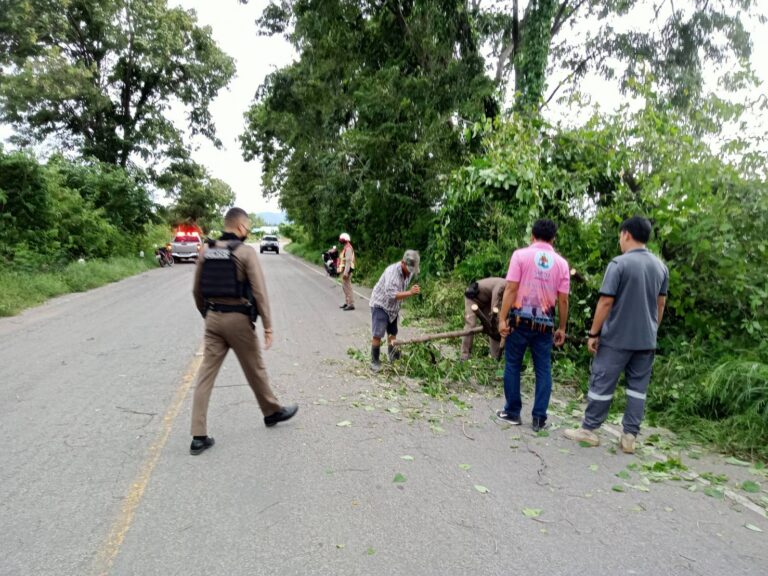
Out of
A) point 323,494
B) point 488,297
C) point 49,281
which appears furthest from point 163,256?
point 323,494

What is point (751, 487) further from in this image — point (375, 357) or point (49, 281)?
point (49, 281)

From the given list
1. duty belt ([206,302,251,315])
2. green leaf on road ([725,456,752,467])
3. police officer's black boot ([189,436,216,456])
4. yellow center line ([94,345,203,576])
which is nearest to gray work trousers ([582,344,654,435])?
green leaf on road ([725,456,752,467])

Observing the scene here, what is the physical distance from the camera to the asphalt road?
3.06 m

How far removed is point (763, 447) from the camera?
4676 mm

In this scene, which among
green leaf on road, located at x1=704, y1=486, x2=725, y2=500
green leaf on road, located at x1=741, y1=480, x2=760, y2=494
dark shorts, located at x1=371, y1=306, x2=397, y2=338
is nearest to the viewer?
green leaf on road, located at x1=704, y1=486, x2=725, y2=500

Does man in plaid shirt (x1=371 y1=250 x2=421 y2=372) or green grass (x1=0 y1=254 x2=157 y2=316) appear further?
green grass (x1=0 y1=254 x2=157 y2=316)

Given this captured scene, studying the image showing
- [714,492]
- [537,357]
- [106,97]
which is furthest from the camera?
[106,97]

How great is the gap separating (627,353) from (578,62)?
14.0 metres

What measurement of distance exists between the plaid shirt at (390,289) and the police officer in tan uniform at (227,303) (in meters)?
2.59

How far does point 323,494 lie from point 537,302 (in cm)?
251

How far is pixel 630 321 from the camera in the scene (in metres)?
4.64

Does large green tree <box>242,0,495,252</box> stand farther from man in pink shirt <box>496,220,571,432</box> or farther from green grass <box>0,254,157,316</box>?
man in pink shirt <box>496,220,571,432</box>

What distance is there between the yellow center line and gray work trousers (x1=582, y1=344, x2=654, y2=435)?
3.67 meters

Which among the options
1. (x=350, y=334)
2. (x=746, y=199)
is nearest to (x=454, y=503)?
(x=746, y=199)
